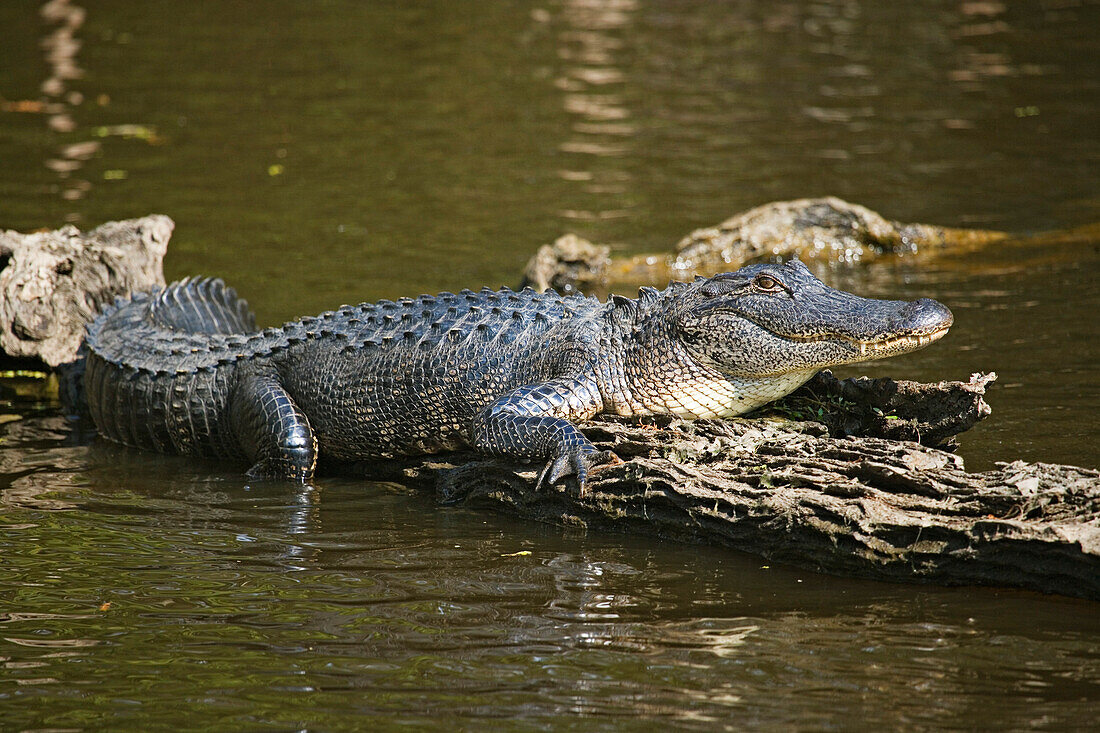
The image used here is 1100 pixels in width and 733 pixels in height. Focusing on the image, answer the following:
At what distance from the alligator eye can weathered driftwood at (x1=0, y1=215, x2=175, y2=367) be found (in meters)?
5.26

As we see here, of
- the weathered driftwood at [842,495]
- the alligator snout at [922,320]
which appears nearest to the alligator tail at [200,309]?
the weathered driftwood at [842,495]

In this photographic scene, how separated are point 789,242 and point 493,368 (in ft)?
18.8

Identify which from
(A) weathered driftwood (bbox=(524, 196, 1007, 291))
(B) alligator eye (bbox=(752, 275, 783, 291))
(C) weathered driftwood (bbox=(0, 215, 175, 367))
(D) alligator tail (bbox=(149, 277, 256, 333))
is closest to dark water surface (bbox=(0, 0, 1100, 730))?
(A) weathered driftwood (bbox=(524, 196, 1007, 291))

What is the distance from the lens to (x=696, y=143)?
51.7 feet

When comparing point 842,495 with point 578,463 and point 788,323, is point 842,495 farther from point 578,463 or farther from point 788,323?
point 578,463

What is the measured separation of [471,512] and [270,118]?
12483mm

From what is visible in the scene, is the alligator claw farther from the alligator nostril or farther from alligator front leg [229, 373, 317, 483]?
alligator front leg [229, 373, 317, 483]

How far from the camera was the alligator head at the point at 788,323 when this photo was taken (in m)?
5.40

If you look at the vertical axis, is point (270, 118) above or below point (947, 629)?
above

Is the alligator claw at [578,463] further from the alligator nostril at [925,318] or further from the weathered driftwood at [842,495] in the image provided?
the alligator nostril at [925,318]

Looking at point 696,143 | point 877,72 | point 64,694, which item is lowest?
point 64,694

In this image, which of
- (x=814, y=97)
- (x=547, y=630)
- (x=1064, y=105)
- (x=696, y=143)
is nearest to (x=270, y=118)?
(x=696, y=143)

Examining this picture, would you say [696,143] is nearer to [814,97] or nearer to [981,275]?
[814,97]

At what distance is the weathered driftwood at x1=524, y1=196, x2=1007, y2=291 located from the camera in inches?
426
